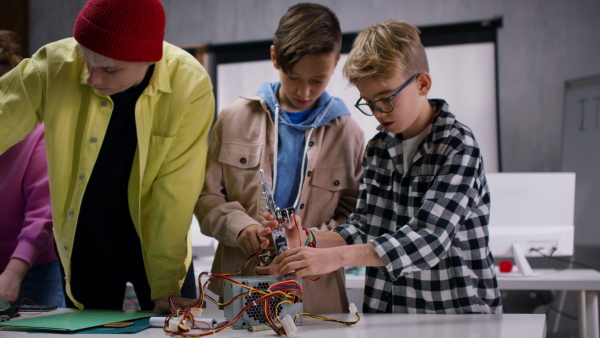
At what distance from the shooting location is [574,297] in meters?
4.10

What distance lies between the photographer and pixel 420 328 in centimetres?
127

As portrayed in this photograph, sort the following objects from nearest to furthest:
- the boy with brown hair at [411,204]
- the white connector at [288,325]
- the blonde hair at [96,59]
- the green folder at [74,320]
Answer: the white connector at [288,325] → the green folder at [74,320] → the boy with brown hair at [411,204] → the blonde hair at [96,59]

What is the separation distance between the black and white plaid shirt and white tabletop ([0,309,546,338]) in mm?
100

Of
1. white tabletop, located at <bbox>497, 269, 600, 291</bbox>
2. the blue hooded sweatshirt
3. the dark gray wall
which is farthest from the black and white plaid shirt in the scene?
the dark gray wall

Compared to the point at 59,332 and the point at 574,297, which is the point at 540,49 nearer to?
the point at 574,297

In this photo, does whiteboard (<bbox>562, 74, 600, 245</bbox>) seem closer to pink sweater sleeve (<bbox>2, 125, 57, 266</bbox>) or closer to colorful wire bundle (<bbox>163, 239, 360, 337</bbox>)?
colorful wire bundle (<bbox>163, 239, 360, 337</bbox>)

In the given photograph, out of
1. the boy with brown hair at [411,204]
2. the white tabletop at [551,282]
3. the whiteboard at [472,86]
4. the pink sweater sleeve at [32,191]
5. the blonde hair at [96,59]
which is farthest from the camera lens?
the whiteboard at [472,86]

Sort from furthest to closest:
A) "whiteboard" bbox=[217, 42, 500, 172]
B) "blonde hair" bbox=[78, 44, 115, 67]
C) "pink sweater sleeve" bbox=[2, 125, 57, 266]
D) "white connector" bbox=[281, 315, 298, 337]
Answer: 1. "whiteboard" bbox=[217, 42, 500, 172]
2. "pink sweater sleeve" bbox=[2, 125, 57, 266]
3. "blonde hair" bbox=[78, 44, 115, 67]
4. "white connector" bbox=[281, 315, 298, 337]

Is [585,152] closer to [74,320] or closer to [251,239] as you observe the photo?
[251,239]

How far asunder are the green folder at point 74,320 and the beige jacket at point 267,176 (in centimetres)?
34

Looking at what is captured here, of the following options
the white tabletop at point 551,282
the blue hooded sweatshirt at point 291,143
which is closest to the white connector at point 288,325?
the blue hooded sweatshirt at point 291,143

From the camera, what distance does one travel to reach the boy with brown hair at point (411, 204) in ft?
4.59

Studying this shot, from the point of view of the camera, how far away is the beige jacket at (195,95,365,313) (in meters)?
1.73

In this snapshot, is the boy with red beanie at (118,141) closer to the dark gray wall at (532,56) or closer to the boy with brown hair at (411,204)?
the boy with brown hair at (411,204)
